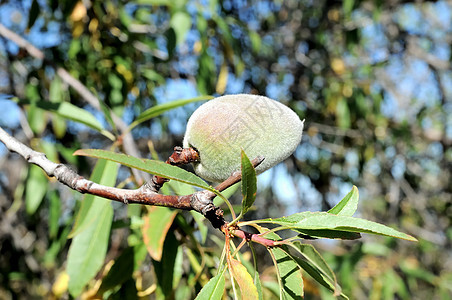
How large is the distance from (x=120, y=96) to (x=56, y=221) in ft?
2.22

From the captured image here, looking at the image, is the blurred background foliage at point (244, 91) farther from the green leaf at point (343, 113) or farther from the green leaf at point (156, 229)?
the green leaf at point (156, 229)

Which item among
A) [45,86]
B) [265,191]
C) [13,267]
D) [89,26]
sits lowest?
[265,191]

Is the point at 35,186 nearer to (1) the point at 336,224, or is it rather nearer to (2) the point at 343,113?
(1) the point at 336,224

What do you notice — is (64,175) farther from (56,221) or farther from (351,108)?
(351,108)

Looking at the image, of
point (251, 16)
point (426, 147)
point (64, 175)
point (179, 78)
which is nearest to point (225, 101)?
point (64, 175)

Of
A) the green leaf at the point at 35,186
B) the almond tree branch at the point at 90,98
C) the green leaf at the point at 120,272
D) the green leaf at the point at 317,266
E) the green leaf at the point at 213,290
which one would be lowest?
the green leaf at the point at 35,186

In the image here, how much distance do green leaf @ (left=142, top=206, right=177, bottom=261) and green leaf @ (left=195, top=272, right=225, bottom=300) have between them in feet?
0.84

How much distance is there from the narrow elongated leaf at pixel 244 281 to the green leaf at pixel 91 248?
50cm

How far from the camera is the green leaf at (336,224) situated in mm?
595

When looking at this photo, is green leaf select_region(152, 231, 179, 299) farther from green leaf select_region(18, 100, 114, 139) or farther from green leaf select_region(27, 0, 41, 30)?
green leaf select_region(27, 0, 41, 30)

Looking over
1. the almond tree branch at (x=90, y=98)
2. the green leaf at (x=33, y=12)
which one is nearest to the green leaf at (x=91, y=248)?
the almond tree branch at (x=90, y=98)

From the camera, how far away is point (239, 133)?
0.74 m

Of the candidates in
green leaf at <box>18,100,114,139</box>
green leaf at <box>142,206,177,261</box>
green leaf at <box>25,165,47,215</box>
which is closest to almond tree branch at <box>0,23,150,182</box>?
green leaf at <box>18,100,114,139</box>

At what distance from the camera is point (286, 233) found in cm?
346
